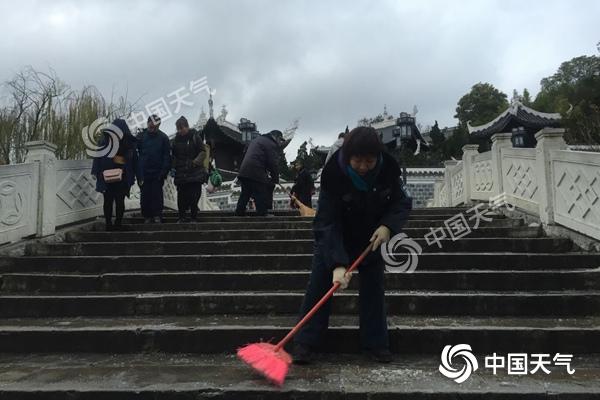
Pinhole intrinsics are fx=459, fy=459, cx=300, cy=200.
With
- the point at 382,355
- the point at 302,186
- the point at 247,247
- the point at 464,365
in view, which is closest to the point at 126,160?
the point at 247,247

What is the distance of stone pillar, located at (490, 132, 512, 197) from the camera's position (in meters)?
8.14

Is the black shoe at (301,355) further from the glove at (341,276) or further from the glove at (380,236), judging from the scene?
the glove at (380,236)

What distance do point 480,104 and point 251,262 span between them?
4396cm

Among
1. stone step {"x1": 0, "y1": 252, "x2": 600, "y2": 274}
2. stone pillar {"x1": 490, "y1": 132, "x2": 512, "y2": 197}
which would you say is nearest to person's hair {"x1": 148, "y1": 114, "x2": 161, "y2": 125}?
stone step {"x1": 0, "y1": 252, "x2": 600, "y2": 274}

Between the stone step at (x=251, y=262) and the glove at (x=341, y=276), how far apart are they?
6.76 ft

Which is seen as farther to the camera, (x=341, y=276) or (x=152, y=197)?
(x=152, y=197)

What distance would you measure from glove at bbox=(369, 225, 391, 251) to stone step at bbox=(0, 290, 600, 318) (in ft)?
3.84

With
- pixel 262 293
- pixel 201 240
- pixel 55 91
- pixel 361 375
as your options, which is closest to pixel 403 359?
pixel 361 375

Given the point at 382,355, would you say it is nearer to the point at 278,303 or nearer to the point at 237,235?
the point at 278,303

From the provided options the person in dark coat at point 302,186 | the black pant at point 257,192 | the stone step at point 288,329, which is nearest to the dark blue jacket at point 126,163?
the black pant at point 257,192

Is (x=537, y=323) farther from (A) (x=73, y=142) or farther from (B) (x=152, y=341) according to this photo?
(A) (x=73, y=142)

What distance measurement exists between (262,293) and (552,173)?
168 inches

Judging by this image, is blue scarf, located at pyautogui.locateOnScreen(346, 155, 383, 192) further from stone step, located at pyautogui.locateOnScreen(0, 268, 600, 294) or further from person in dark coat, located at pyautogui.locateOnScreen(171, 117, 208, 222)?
person in dark coat, located at pyautogui.locateOnScreen(171, 117, 208, 222)

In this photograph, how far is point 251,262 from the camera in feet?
16.7
